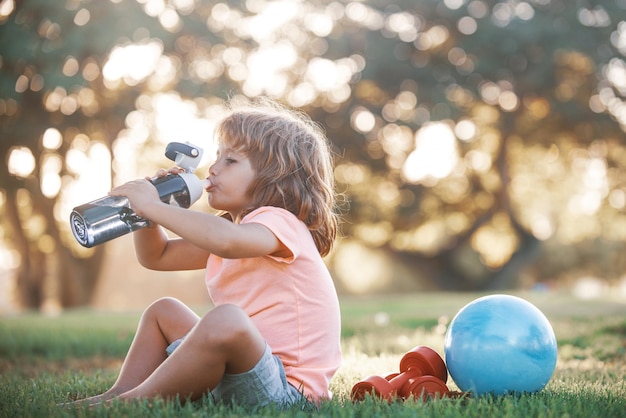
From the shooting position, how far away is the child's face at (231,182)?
3203mm

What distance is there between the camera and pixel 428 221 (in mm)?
22188

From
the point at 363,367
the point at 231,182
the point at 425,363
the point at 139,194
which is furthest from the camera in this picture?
the point at 363,367

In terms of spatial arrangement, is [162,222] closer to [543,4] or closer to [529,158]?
[543,4]

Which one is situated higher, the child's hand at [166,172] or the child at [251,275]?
the child's hand at [166,172]

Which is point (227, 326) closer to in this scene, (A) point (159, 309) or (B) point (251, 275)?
(B) point (251, 275)

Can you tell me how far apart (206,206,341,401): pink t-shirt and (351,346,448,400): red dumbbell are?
0.72 ft

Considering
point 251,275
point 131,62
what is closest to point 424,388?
point 251,275

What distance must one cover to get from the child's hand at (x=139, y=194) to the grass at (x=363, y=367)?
0.77 metres

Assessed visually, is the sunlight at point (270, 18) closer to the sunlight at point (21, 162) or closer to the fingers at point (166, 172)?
the sunlight at point (21, 162)

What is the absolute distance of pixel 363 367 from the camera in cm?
461

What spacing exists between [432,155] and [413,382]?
18140 mm

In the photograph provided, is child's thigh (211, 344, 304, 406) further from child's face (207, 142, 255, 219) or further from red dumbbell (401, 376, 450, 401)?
child's face (207, 142, 255, 219)

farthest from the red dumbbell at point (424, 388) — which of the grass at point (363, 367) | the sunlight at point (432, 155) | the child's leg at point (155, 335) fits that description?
the sunlight at point (432, 155)

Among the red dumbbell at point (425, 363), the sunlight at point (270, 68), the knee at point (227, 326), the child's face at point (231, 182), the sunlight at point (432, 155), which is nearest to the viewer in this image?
the knee at point (227, 326)
